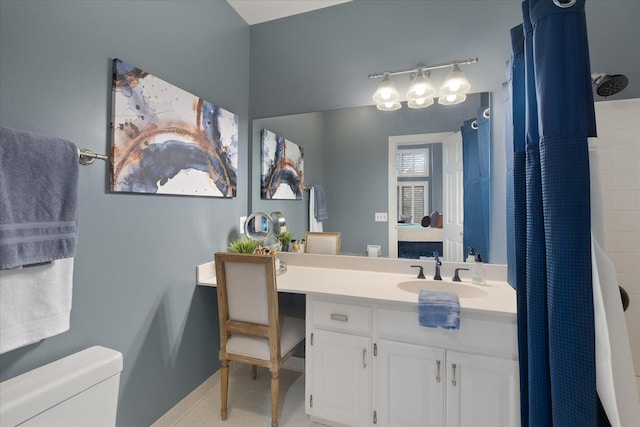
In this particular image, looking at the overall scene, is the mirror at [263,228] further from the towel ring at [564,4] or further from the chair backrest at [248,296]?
the towel ring at [564,4]

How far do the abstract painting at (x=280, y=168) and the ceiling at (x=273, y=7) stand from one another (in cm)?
86

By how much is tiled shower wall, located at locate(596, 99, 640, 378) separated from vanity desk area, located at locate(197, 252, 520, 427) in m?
0.55

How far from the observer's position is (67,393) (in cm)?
102

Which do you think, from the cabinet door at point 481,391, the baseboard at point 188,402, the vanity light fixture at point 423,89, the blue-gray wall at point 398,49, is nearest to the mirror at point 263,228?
the blue-gray wall at point 398,49

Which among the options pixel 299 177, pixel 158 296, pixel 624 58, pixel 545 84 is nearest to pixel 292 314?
pixel 158 296

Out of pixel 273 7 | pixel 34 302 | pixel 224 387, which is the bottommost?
pixel 224 387

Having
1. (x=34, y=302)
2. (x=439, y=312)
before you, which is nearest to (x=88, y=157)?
(x=34, y=302)

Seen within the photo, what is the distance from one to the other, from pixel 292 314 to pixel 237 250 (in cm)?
58

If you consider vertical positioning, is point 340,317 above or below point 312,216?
below

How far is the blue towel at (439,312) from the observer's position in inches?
53.7

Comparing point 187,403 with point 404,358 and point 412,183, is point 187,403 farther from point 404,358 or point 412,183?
point 412,183

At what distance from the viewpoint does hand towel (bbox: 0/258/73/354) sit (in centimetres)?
97

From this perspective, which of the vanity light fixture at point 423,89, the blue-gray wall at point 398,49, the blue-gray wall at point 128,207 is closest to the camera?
the blue-gray wall at point 128,207

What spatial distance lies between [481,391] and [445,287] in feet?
1.82
